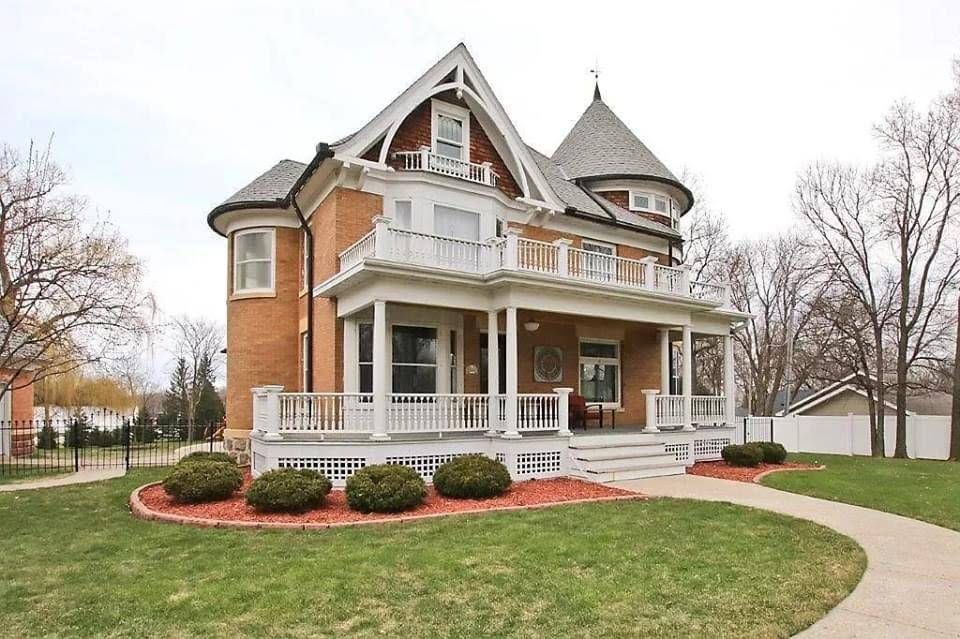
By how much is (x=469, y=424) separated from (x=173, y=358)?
4617 cm

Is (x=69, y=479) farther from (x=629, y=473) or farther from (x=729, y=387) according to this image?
(x=729, y=387)

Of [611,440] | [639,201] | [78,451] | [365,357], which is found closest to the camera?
[611,440]

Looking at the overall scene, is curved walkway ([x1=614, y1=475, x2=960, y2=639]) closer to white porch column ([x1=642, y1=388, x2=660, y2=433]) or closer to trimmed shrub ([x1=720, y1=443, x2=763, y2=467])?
white porch column ([x1=642, y1=388, x2=660, y2=433])

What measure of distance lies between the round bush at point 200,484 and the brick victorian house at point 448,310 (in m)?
1.13

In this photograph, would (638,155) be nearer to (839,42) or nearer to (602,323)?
(602,323)

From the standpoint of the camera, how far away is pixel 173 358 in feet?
174

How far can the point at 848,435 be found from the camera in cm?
2970

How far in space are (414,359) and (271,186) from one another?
22.1 feet

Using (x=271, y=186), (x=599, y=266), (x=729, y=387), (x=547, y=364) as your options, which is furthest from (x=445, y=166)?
(x=729, y=387)

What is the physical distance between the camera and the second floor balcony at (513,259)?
43.9ft

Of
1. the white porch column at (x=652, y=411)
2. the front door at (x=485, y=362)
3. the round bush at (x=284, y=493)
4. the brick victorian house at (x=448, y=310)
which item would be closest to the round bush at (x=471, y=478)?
the brick victorian house at (x=448, y=310)

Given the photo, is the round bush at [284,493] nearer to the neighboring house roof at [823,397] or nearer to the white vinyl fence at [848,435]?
the white vinyl fence at [848,435]

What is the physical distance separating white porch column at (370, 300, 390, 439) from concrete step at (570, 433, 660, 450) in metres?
4.41

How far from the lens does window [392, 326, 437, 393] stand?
15469 millimetres
